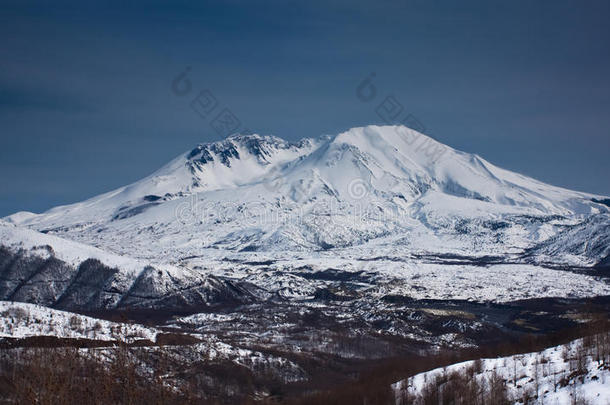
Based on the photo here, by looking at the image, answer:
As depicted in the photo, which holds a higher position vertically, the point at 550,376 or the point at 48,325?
Result: the point at 48,325

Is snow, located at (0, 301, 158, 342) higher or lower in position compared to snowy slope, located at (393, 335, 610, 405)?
higher

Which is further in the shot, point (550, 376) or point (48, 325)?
point (48, 325)

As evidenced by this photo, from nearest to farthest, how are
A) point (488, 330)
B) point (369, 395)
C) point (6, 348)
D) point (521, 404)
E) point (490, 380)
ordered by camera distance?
point (521, 404), point (490, 380), point (369, 395), point (6, 348), point (488, 330)

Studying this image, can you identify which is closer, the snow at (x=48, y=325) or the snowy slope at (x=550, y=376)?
the snowy slope at (x=550, y=376)

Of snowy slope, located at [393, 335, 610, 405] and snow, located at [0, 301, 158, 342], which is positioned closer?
snowy slope, located at [393, 335, 610, 405]

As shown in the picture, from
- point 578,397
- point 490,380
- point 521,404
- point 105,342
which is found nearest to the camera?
point 578,397

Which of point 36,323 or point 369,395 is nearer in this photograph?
point 369,395

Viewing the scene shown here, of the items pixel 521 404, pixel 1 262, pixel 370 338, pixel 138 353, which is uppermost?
pixel 1 262

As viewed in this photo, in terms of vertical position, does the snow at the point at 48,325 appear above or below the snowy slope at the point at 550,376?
above

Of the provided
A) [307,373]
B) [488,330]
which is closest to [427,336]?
[488,330]

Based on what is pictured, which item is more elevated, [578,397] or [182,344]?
[182,344]

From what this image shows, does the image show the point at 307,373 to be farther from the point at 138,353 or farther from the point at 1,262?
the point at 1,262
